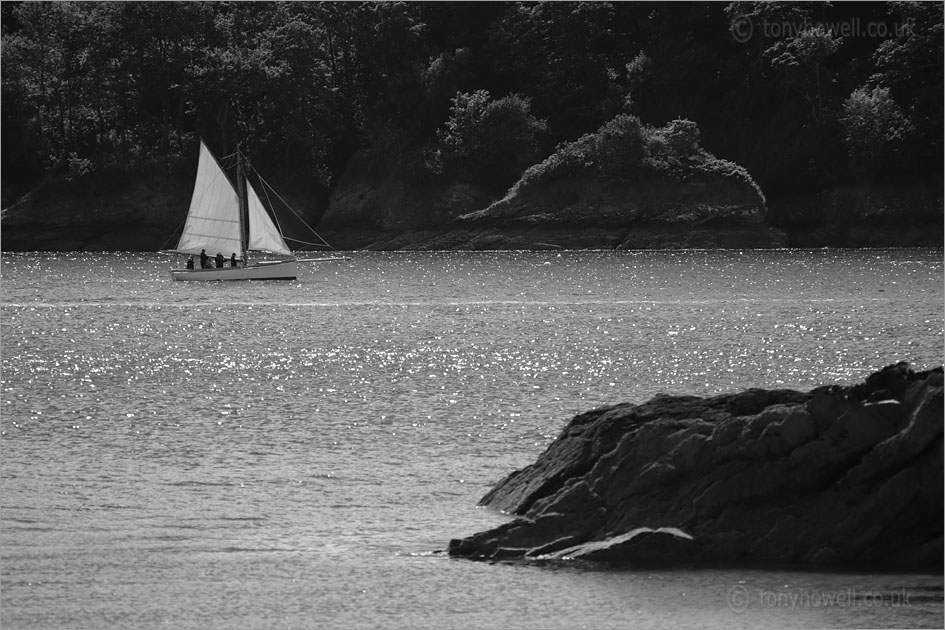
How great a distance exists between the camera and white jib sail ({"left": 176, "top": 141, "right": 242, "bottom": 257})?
87875mm

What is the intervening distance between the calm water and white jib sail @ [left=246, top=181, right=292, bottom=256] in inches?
161

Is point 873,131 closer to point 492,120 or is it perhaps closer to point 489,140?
point 492,120

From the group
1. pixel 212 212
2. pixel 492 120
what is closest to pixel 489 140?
pixel 492 120

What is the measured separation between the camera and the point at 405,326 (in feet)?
210

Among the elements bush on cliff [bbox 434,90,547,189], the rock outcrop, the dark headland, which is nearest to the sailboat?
the dark headland

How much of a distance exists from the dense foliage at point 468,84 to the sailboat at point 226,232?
41052 mm

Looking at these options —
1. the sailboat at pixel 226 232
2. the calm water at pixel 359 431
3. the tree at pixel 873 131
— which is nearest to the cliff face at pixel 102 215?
the sailboat at pixel 226 232

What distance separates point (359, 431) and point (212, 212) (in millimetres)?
56758

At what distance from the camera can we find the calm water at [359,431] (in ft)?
64.5

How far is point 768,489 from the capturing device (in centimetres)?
2083

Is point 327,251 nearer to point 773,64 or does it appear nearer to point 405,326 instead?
point 773,64

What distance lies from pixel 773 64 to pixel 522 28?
21.0 m

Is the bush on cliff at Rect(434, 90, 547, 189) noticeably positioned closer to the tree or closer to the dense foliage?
the dense foliage

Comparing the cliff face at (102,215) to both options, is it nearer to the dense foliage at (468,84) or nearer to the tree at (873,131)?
the dense foliage at (468,84)
